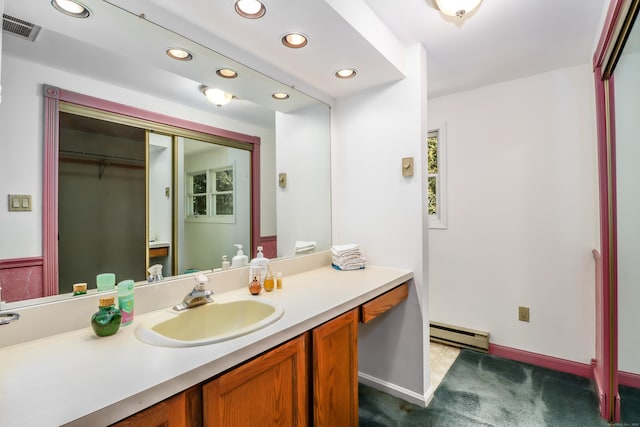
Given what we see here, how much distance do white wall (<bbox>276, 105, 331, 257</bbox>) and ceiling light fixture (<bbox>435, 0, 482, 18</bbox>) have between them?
38.8 inches

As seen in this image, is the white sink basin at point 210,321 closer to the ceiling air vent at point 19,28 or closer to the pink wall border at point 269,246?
the pink wall border at point 269,246

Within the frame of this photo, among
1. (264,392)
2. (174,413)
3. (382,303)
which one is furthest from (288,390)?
(382,303)

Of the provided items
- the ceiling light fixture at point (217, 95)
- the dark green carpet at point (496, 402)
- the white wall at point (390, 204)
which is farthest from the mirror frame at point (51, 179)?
the dark green carpet at point (496, 402)

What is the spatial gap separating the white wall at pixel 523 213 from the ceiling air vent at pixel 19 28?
264cm

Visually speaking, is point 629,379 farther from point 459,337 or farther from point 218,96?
point 218,96

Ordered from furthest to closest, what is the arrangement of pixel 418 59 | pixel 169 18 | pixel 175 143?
pixel 418 59
pixel 175 143
pixel 169 18

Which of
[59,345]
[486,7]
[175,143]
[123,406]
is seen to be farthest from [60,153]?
[486,7]

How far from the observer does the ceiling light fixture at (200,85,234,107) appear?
63.1 inches

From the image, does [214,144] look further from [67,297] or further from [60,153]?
[67,297]

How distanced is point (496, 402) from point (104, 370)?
6.86 feet

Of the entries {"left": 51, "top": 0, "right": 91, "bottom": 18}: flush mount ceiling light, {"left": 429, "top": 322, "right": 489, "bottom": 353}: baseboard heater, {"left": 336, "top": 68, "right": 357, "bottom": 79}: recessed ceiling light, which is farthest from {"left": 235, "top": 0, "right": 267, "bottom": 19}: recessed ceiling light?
{"left": 429, "top": 322, "right": 489, "bottom": 353}: baseboard heater

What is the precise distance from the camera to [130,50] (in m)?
1.33

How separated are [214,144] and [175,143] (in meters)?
0.22

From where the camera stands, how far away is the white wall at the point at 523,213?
217 centimetres
